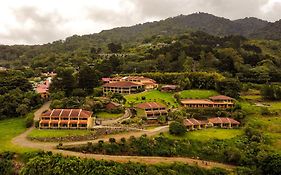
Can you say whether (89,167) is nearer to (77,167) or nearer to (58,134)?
(77,167)

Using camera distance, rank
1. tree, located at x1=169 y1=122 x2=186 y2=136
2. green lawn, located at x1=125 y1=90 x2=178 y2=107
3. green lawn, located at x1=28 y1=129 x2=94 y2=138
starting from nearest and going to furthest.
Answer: green lawn, located at x1=28 y1=129 x2=94 y2=138 < tree, located at x1=169 y1=122 x2=186 y2=136 < green lawn, located at x1=125 y1=90 x2=178 y2=107

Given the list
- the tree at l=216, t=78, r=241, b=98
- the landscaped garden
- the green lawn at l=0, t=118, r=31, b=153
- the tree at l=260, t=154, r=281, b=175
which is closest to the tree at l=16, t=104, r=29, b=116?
the green lawn at l=0, t=118, r=31, b=153

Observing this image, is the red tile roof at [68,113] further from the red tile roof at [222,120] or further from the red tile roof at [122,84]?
the red tile roof at [222,120]

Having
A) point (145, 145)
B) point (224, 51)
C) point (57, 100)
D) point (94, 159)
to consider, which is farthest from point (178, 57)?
point (94, 159)

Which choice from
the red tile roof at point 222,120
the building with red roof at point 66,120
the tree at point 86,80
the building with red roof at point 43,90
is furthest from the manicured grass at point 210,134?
the building with red roof at point 43,90

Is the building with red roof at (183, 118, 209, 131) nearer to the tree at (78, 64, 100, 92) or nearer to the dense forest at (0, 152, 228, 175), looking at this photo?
the dense forest at (0, 152, 228, 175)

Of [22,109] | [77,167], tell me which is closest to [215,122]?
[77,167]

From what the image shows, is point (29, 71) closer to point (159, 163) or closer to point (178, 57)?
point (178, 57)
